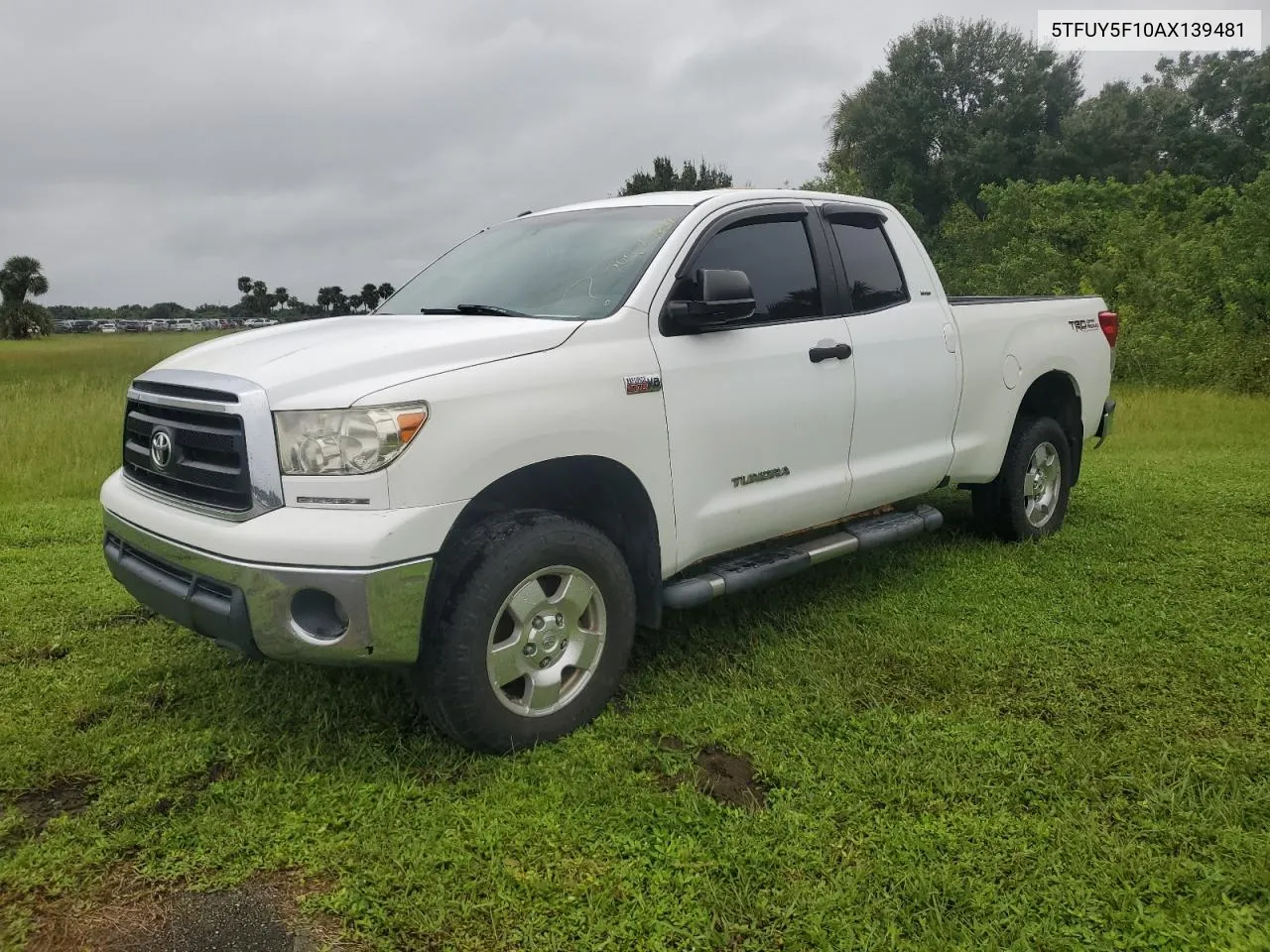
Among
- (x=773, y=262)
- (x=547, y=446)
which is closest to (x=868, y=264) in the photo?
(x=773, y=262)

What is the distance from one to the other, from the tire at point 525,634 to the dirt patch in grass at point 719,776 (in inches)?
15.1

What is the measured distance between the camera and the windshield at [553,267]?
12.0ft

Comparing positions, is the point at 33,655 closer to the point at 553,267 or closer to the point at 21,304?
the point at 553,267

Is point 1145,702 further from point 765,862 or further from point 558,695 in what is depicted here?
point 558,695

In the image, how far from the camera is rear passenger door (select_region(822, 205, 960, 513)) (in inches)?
171

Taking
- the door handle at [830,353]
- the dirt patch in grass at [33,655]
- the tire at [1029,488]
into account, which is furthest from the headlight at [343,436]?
the tire at [1029,488]

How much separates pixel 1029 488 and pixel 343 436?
4.24m

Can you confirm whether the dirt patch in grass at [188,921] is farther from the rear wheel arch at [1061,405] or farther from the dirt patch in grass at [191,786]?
the rear wheel arch at [1061,405]

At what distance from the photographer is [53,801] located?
9.89 feet

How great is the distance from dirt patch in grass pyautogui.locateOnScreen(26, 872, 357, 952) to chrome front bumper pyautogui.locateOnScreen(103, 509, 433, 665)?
2.11 ft

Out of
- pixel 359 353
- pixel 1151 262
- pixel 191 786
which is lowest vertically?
pixel 191 786

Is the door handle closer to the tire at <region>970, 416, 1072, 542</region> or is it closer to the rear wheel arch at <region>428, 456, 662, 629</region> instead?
the rear wheel arch at <region>428, 456, 662, 629</region>

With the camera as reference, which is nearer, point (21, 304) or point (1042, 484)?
point (1042, 484)

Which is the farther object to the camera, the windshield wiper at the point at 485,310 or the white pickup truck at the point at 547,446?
the windshield wiper at the point at 485,310
